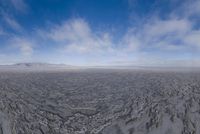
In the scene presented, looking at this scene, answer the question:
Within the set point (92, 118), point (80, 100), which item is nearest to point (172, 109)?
point (92, 118)

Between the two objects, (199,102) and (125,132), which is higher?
(199,102)

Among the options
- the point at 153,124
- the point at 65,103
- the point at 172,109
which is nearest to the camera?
the point at 153,124

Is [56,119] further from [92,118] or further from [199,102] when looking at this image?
[199,102]

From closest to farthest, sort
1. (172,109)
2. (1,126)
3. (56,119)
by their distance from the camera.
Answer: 1. (1,126)
2. (56,119)
3. (172,109)

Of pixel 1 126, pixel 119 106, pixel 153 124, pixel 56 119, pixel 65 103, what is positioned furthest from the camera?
pixel 65 103

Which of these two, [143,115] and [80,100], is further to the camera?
[80,100]

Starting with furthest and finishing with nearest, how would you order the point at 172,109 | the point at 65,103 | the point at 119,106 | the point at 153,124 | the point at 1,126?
the point at 65,103 → the point at 119,106 → the point at 172,109 → the point at 153,124 → the point at 1,126

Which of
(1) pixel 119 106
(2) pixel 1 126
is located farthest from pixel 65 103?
(2) pixel 1 126

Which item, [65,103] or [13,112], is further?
[65,103]

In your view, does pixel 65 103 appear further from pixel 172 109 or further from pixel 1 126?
pixel 172 109
